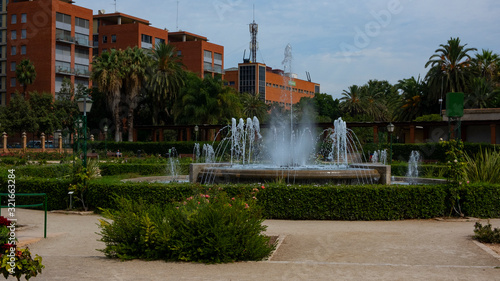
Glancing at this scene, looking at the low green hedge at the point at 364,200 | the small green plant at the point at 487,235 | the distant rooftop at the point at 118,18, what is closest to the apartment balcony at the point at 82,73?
the distant rooftop at the point at 118,18

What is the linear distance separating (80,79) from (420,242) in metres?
64.8

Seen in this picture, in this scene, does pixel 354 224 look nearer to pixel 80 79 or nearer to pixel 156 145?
pixel 156 145

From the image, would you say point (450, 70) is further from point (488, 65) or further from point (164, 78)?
point (164, 78)

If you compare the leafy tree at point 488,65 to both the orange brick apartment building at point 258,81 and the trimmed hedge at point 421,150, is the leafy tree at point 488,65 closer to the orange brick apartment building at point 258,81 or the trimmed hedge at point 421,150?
the trimmed hedge at point 421,150

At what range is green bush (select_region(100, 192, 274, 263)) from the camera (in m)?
7.27

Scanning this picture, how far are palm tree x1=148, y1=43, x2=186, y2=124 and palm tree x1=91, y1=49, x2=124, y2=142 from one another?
353 cm

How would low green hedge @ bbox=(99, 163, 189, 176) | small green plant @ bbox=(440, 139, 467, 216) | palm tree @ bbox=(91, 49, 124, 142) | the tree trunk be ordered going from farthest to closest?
the tree trunk
palm tree @ bbox=(91, 49, 124, 142)
low green hedge @ bbox=(99, 163, 189, 176)
small green plant @ bbox=(440, 139, 467, 216)

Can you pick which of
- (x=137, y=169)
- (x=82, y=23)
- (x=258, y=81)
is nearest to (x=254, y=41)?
(x=258, y=81)

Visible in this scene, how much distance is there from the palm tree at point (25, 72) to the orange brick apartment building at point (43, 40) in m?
2.52

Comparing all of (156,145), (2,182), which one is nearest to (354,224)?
(2,182)

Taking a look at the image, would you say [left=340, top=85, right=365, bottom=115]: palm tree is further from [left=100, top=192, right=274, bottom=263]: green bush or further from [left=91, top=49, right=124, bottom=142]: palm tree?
[left=100, top=192, right=274, bottom=263]: green bush

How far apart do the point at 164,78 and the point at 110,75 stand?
5.51 meters

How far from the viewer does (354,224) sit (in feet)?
38.5

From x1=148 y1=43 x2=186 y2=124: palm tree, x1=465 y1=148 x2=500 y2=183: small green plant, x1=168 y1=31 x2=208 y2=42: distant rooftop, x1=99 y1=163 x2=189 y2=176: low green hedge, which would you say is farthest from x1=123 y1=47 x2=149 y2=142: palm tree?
x1=465 y1=148 x2=500 y2=183: small green plant
